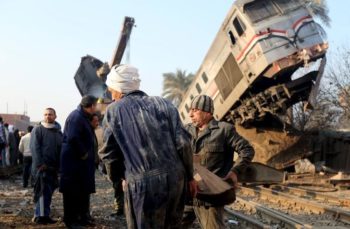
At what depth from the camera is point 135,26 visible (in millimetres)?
22406

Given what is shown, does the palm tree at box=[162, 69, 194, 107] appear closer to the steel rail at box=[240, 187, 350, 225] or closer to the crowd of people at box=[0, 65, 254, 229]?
the steel rail at box=[240, 187, 350, 225]

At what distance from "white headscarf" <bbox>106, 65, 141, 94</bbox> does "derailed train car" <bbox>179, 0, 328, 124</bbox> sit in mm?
10611

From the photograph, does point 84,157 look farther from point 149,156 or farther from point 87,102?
point 149,156

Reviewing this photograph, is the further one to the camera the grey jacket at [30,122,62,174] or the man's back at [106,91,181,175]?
the grey jacket at [30,122,62,174]

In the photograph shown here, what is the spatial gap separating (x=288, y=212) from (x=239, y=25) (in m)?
6.87

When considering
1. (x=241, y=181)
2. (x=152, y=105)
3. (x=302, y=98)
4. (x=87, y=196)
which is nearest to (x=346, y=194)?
(x=241, y=181)

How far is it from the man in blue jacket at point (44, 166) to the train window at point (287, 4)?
9221 millimetres

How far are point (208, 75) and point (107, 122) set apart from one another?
1327 centimetres

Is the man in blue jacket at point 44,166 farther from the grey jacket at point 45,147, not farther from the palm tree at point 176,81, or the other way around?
the palm tree at point 176,81

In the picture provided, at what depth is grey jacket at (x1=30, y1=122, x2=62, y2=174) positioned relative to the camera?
704 centimetres

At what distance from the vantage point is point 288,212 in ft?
29.8

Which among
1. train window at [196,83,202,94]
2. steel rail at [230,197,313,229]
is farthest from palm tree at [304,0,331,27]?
steel rail at [230,197,313,229]

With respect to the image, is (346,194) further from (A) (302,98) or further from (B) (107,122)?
(B) (107,122)

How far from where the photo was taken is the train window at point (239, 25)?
14244 mm
